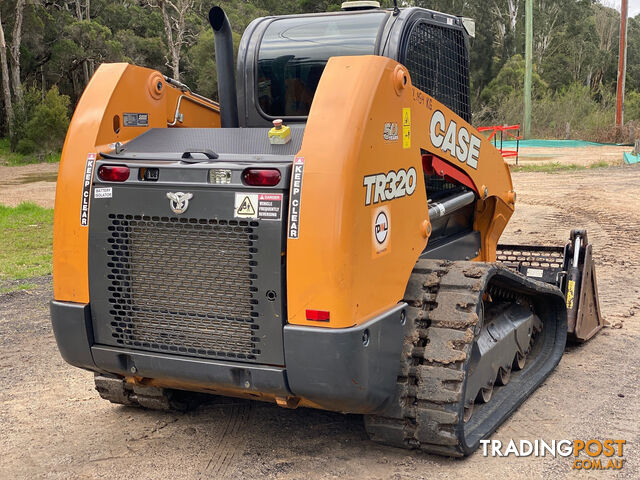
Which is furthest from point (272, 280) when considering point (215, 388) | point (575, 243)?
point (575, 243)

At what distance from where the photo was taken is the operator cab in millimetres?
4359

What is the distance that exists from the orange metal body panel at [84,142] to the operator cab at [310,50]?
2.04ft

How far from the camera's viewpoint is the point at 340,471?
376cm

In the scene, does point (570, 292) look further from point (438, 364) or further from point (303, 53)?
point (303, 53)

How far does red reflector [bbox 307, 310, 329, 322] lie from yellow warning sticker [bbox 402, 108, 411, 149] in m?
0.98

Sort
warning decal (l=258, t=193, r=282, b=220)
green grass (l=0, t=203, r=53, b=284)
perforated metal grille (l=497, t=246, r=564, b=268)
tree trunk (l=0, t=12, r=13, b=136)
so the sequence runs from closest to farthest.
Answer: warning decal (l=258, t=193, r=282, b=220) → perforated metal grille (l=497, t=246, r=564, b=268) → green grass (l=0, t=203, r=53, b=284) → tree trunk (l=0, t=12, r=13, b=136)

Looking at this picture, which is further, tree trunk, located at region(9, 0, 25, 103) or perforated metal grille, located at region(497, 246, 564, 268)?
tree trunk, located at region(9, 0, 25, 103)

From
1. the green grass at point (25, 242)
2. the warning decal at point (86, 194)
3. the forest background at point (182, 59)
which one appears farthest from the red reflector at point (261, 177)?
the forest background at point (182, 59)

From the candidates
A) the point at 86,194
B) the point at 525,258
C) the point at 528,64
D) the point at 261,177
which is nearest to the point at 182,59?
the point at 528,64

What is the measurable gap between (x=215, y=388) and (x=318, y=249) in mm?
949

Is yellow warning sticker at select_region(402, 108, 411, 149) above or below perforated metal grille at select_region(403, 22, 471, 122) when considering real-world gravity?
below

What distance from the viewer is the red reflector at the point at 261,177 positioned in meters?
3.47

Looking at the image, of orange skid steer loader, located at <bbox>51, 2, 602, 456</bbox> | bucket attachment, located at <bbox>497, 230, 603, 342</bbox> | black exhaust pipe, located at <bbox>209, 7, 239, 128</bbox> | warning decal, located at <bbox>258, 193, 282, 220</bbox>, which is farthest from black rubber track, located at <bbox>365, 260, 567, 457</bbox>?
Answer: bucket attachment, located at <bbox>497, 230, 603, 342</bbox>

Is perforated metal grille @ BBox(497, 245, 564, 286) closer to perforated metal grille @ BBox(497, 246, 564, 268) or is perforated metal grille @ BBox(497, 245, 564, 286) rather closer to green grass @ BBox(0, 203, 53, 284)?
perforated metal grille @ BBox(497, 246, 564, 268)
